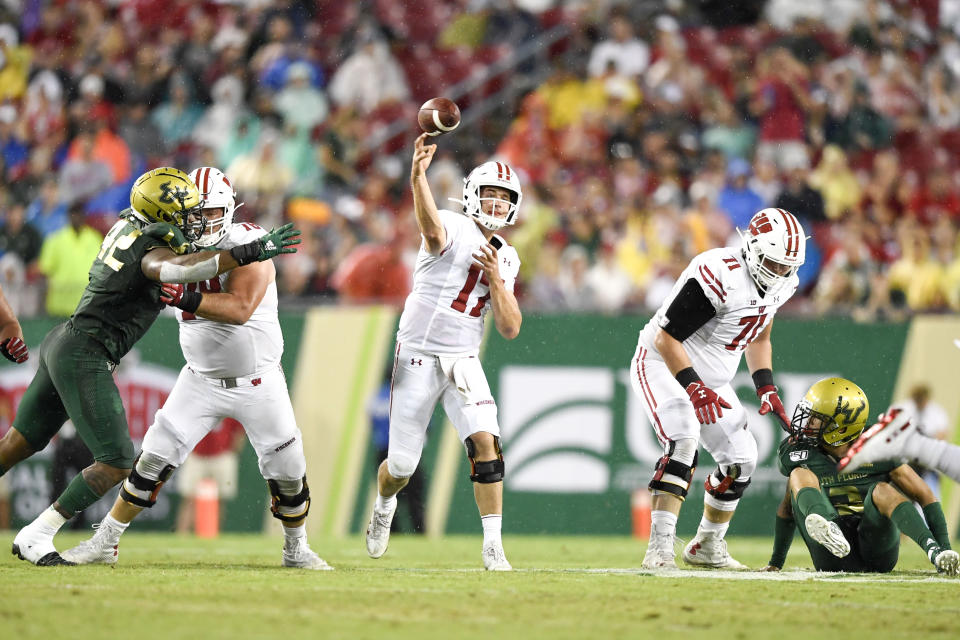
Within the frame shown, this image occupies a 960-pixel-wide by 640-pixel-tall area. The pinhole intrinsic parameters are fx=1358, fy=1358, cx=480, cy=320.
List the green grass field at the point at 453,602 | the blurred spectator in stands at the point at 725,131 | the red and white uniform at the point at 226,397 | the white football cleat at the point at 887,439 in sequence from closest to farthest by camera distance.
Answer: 1. the green grass field at the point at 453,602
2. the white football cleat at the point at 887,439
3. the red and white uniform at the point at 226,397
4. the blurred spectator in stands at the point at 725,131

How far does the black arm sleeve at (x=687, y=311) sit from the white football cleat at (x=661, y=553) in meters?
1.19

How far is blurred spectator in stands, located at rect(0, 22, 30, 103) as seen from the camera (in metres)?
17.0

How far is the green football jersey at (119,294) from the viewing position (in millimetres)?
7520

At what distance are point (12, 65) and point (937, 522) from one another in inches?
530

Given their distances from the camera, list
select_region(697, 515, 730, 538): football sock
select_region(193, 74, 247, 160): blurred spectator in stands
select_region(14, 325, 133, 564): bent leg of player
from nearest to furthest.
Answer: select_region(14, 325, 133, 564): bent leg of player < select_region(697, 515, 730, 538): football sock < select_region(193, 74, 247, 160): blurred spectator in stands

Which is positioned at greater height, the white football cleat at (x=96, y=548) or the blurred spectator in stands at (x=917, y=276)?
the blurred spectator in stands at (x=917, y=276)

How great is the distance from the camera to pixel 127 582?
269 inches

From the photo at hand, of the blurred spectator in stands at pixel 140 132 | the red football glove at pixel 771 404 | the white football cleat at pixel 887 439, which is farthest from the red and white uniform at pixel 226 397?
the blurred spectator in stands at pixel 140 132

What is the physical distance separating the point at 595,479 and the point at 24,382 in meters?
5.23

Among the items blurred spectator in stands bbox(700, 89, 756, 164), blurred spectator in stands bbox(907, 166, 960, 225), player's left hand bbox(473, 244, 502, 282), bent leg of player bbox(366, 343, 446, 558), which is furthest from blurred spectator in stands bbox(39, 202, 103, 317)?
blurred spectator in stands bbox(907, 166, 960, 225)

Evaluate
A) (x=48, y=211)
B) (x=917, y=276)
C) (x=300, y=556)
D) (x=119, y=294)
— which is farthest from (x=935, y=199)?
(x=119, y=294)

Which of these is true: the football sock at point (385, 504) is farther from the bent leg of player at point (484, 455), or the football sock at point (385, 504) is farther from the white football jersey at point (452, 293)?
the white football jersey at point (452, 293)

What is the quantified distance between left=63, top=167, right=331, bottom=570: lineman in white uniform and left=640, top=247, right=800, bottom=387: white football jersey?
237 cm

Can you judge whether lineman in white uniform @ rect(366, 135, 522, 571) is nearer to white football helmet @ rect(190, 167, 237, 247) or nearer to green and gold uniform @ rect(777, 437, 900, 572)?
white football helmet @ rect(190, 167, 237, 247)
